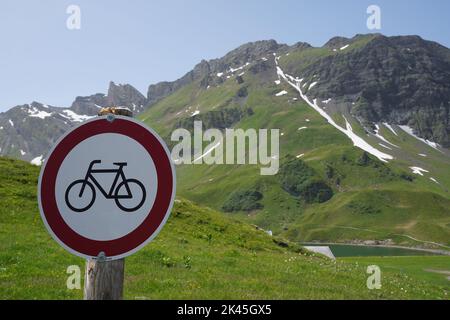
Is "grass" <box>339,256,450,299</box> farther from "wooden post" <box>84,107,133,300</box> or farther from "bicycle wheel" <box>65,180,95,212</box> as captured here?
"bicycle wheel" <box>65,180,95,212</box>

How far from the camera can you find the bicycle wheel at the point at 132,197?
516cm

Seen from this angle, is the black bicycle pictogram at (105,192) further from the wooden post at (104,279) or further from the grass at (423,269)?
the grass at (423,269)

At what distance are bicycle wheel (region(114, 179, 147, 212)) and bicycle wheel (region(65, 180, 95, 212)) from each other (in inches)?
11.9

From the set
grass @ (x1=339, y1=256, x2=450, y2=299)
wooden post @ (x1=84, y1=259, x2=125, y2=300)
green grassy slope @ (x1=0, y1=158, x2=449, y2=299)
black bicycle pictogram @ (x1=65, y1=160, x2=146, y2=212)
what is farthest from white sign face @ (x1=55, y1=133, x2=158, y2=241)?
grass @ (x1=339, y1=256, x2=450, y2=299)

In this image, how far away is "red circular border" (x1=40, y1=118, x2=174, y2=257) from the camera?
16.9 ft

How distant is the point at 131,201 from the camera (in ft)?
17.0

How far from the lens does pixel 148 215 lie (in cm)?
518

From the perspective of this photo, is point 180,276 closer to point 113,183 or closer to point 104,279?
point 104,279

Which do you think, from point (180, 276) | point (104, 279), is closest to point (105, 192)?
point (104, 279)

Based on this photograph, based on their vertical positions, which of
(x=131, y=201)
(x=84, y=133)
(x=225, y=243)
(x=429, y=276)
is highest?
(x=84, y=133)

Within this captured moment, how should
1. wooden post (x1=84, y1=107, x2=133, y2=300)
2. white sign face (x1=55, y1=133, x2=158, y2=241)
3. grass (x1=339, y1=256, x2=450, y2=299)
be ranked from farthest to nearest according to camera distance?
grass (x1=339, y1=256, x2=450, y2=299) → wooden post (x1=84, y1=107, x2=133, y2=300) → white sign face (x1=55, y1=133, x2=158, y2=241)
